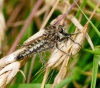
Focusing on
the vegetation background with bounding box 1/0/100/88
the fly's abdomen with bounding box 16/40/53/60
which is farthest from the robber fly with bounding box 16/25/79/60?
the vegetation background with bounding box 1/0/100/88

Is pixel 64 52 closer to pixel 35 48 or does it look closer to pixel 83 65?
pixel 35 48

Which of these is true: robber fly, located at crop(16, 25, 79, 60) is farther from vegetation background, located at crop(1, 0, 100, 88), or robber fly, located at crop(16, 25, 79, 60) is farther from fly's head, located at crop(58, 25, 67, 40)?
vegetation background, located at crop(1, 0, 100, 88)

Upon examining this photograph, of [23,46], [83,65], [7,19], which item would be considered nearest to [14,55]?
[23,46]

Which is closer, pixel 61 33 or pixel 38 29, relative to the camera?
pixel 61 33

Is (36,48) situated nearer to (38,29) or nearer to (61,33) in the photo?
(61,33)

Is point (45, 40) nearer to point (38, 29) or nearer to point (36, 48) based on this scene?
point (36, 48)

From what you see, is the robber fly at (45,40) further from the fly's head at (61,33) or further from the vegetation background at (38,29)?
the vegetation background at (38,29)

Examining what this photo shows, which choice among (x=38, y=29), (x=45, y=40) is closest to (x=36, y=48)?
(x=45, y=40)

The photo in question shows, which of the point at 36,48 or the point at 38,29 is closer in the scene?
the point at 36,48

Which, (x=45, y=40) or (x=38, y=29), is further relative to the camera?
(x=38, y=29)
